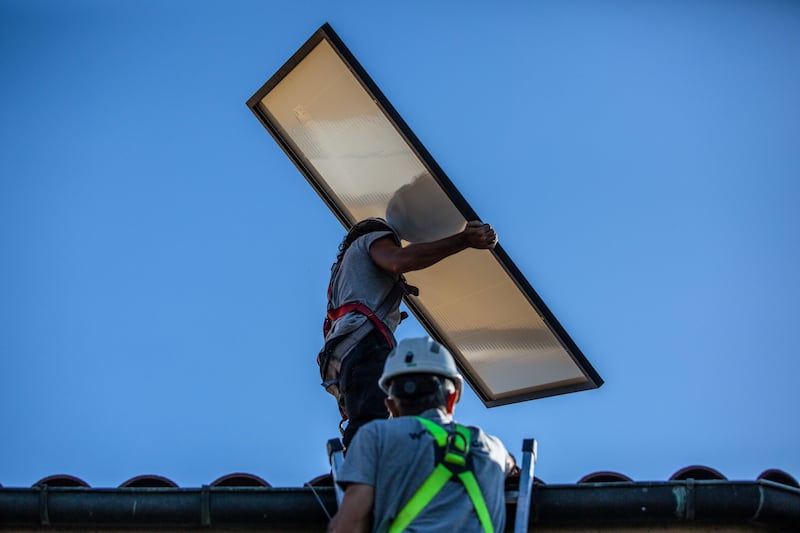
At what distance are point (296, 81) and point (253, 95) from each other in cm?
37

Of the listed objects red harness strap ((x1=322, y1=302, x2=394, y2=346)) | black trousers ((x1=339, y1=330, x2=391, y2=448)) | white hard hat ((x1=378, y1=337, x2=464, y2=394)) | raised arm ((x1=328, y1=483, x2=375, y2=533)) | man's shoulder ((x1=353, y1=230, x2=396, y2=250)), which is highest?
man's shoulder ((x1=353, y1=230, x2=396, y2=250))

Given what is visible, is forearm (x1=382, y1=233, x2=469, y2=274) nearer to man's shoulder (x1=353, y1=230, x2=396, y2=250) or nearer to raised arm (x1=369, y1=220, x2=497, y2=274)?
raised arm (x1=369, y1=220, x2=497, y2=274)

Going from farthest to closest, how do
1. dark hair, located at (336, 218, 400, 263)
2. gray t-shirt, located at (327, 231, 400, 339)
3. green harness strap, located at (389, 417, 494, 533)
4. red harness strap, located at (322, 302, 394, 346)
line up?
dark hair, located at (336, 218, 400, 263), gray t-shirt, located at (327, 231, 400, 339), red harness strap, located at (322, 302, 394, 346), green harness strap, located at (389, 417, 494, 533)

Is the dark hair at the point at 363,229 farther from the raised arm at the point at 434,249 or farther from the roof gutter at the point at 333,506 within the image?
the roof gutter at the point at 333,506

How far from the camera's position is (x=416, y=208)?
281 inches

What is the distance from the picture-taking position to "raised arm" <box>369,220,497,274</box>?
6398mm

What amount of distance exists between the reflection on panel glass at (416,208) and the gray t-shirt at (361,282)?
540mm

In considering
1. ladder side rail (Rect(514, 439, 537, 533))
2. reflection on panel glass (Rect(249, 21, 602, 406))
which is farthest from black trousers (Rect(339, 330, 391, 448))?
ladder side rail (Rect(514, 439, 537, 533))

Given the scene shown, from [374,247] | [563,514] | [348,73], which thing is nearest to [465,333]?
[374,247]

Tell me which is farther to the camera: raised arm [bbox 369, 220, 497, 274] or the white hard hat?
raised arm [bbox 369, 220, 497, 274]

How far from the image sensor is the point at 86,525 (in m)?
5.30

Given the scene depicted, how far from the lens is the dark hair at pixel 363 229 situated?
680 centimetres

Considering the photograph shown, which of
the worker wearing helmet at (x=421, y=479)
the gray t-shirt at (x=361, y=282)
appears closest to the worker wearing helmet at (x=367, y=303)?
the gray t-shirt at (x=361, y=282)

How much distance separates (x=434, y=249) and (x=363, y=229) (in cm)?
61
